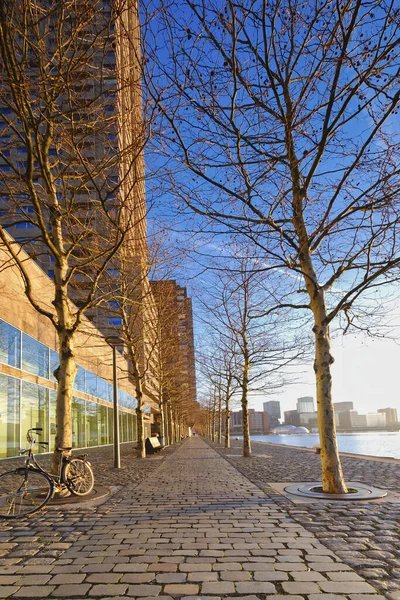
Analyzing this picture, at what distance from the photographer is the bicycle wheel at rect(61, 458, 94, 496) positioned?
829 cm

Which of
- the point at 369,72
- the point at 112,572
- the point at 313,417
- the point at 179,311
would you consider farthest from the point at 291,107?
the point at 313,417

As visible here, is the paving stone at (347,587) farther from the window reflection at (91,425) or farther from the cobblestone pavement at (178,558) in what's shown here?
the window reflection at (91,425)

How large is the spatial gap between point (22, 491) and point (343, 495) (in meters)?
5.12

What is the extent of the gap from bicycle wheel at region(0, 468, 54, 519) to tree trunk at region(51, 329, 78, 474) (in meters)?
1.47

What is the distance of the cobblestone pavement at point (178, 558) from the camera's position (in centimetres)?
380

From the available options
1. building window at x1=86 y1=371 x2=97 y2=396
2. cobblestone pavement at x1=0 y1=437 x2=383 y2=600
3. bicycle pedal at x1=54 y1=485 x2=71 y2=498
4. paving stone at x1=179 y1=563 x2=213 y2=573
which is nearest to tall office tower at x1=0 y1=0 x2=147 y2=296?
bicycle pedal at x1=54 y1=485 x2=71 y2=498

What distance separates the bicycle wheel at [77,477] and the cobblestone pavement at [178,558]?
0.95 m

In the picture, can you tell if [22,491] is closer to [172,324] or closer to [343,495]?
[343,495]

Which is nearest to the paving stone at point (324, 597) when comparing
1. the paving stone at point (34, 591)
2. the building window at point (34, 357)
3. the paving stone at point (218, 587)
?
the paving stone at point (218, 587)

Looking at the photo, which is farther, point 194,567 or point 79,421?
point 79,421

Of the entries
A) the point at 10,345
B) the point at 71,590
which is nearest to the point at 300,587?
the point at 71,590

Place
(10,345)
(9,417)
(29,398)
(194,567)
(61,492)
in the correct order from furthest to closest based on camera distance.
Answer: (29,398)
(10,345)
(9,417)
(61,492)
(194,567)

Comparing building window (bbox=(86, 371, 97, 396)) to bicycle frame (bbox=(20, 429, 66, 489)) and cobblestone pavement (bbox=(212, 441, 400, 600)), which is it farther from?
cobblestone pavement (bbox=(212, 441, 400, 600))

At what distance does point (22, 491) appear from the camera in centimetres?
698
